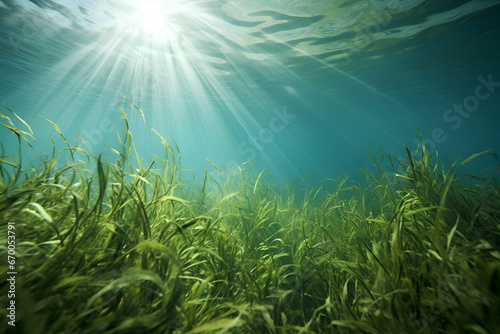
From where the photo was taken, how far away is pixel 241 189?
4.70 m

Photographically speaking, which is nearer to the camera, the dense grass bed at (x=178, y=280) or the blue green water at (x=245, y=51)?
the dense grass bed at (x=178, y=280)

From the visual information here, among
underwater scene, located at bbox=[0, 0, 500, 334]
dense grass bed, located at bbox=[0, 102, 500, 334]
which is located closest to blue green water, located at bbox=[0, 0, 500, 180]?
underwater scene, located at bbox=[0, 0, 500, 334]

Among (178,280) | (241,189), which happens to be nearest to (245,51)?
(241,189)

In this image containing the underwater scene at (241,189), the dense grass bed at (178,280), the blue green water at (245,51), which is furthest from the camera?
the blue green water at (245,51)

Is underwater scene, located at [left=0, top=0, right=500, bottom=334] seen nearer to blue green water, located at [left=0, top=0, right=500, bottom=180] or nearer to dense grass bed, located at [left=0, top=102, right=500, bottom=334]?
dense grass bed, located at [left=0, top=102, right=500, bottom=334]

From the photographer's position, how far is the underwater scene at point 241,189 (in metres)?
1.27

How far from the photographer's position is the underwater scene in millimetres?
1274

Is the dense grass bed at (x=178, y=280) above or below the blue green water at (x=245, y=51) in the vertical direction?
below

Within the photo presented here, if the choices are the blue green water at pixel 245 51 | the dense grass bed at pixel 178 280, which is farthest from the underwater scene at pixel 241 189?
the blue green water at pixel 245 51

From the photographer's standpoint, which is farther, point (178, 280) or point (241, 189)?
point (241, 189)

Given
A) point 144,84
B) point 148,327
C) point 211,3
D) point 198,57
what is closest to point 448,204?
point 148,327

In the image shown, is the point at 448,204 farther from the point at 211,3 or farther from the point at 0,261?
the point at 211,3

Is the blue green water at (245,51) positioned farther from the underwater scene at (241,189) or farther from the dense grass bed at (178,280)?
the dense grass bed at (178,280)

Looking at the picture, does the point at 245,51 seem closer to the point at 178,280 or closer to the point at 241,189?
the point at 241,189
